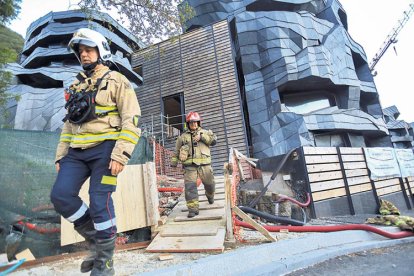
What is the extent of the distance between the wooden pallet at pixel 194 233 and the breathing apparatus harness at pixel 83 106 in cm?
196

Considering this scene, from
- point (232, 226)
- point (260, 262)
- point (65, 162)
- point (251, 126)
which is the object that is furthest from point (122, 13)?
point (251, 126)

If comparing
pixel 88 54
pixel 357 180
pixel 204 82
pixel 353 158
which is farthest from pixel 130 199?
pixel 204 82

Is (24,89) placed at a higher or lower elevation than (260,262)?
higher

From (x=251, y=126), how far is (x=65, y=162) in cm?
1341

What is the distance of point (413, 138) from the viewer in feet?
112

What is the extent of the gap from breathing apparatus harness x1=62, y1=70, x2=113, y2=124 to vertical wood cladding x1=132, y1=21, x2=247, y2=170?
11.3 metres

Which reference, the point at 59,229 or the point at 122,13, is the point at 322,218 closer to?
the point at 59,229

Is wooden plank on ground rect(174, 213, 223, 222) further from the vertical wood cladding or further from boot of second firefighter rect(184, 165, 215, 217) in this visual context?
the vertical wood cladding

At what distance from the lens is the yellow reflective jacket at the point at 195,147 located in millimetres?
4426

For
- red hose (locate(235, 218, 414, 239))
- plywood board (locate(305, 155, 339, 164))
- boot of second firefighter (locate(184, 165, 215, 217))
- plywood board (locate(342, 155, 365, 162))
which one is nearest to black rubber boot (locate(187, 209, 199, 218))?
boot of second firefighter (locate(184, 165, 215, 217))

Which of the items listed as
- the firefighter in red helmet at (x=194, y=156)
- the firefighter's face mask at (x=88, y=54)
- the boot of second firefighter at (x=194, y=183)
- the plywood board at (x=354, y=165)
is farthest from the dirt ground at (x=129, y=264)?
the plywood board at (x=354, y=165)

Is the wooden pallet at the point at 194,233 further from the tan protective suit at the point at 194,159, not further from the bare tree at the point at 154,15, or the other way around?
the bare tree at the point at 154,15

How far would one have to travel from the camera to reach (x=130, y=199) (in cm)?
356

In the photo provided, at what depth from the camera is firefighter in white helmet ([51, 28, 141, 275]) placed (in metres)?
1.82
